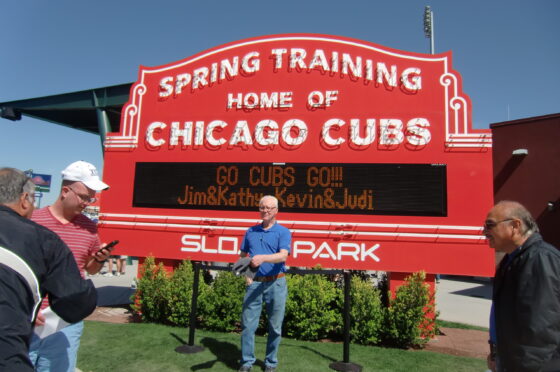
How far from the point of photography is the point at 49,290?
64.8 inches

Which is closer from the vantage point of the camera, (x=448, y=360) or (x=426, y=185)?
(x=448, y=360)

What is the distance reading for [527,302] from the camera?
77.2 inches

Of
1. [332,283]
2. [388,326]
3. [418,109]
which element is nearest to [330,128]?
[418,109]

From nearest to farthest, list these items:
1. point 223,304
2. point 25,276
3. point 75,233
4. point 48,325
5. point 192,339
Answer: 1. point 25,276
2. point 48,325
3. point 75,233
4. point 192,339
5. point 223,304

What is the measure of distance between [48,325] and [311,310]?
168 inches

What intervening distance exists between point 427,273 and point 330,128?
300cm

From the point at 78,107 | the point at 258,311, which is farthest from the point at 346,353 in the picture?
the point at 78,107

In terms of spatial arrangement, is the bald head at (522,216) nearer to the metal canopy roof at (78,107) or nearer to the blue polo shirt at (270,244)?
the blue polo shirt at (270,244)

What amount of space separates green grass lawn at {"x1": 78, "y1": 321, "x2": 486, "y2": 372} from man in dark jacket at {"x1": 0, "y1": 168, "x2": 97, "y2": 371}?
130 inches

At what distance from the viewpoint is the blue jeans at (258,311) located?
13.7 feet

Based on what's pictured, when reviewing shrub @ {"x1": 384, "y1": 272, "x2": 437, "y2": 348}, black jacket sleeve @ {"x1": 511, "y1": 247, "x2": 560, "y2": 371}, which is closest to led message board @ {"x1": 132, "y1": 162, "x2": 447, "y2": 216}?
shrub @ {"x1": 384, "y1": 272, "x2": 437, "y2": 348}

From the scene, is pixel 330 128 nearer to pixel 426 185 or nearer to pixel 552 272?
pixel 426 185

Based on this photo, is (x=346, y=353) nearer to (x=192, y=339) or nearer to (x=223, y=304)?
(x=192, y=339)

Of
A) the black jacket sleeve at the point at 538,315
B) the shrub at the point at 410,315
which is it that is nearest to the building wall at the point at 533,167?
the shrub at the point at 410,315
